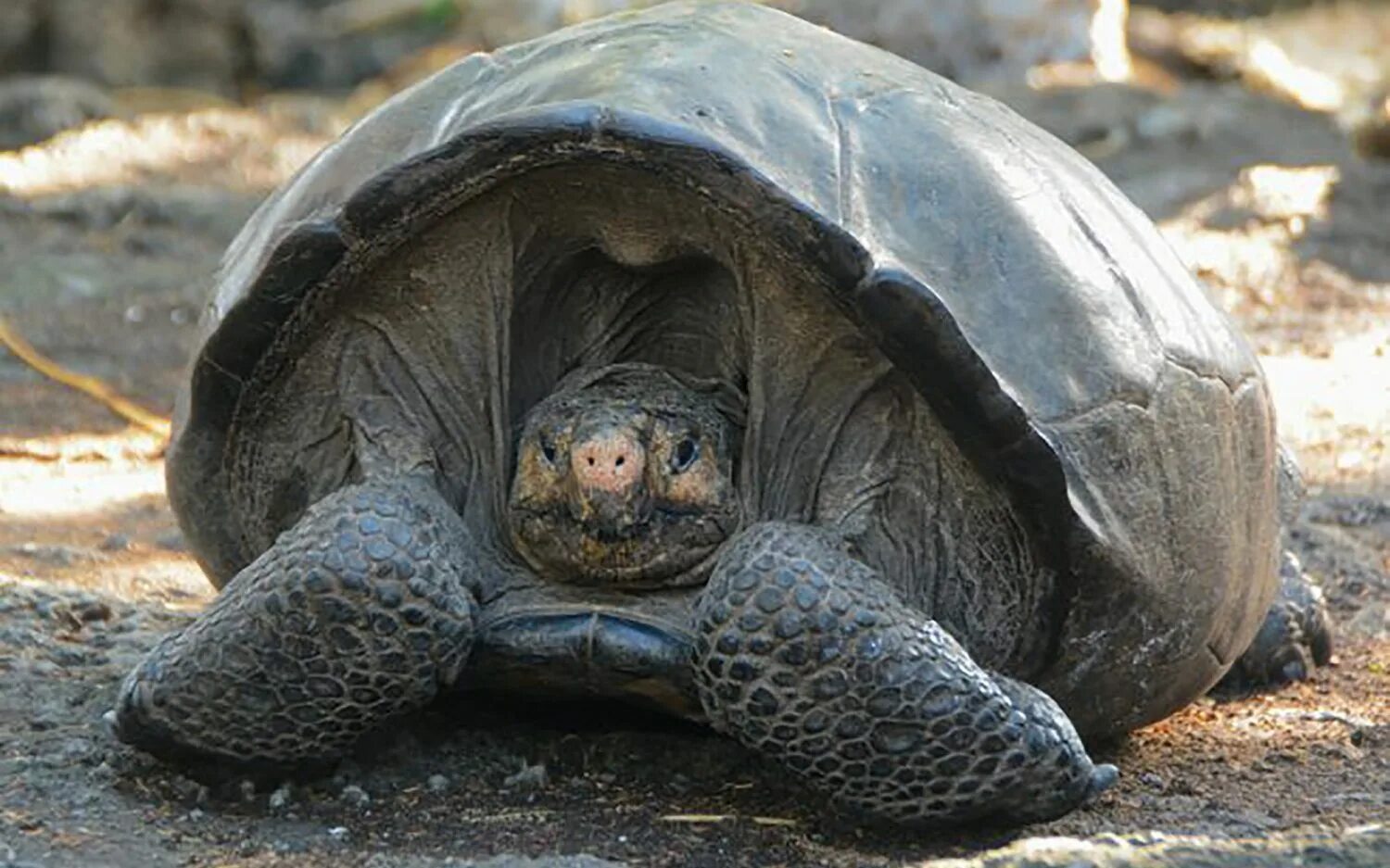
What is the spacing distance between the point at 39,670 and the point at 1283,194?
652 centimetres

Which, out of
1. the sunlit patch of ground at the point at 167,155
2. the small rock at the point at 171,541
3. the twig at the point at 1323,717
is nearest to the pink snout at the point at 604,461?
the twig at the point at 1323,717

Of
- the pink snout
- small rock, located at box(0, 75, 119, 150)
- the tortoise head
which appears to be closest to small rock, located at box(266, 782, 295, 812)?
the tortoise head

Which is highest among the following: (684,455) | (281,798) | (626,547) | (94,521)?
(684,455)

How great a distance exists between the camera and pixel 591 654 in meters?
3.05

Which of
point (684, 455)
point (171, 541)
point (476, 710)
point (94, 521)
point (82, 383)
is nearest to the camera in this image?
point (684, 455)

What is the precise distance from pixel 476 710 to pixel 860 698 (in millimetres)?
743

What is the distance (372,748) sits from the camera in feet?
10.6

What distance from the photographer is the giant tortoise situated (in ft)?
9.62

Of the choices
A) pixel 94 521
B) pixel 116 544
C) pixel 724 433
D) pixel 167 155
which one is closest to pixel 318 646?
pixel 724 433

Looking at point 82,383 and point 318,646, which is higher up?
point 318,646

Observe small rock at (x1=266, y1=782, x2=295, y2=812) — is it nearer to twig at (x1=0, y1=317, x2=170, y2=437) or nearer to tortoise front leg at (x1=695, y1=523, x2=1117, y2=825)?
tortoise front leg at (x1=695, y1=523, x2=1117, y2=825)

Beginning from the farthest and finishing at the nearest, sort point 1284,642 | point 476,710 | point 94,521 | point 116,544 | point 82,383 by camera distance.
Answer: point 82,383
point 94,521
point 116,544
point 1284,642
point 476,710

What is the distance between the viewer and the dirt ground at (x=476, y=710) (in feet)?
9.62

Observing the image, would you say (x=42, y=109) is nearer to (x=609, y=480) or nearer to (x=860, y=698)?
(x=609, y=480)
